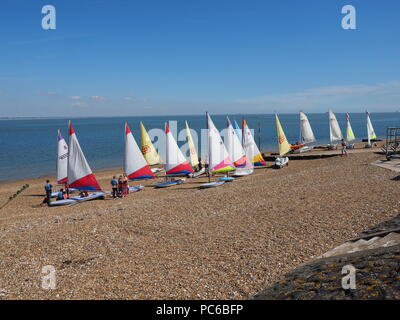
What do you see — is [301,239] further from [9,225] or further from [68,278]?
[9,225]

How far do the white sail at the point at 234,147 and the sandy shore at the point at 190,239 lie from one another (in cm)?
856

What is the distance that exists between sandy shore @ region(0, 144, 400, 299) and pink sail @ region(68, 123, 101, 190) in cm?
183

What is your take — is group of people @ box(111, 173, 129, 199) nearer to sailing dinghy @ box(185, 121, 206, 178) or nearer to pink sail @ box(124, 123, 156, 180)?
pink sail @ box(124, 123, 156, 180)

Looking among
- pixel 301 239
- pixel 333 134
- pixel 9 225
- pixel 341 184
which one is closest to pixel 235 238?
pixel 301 239

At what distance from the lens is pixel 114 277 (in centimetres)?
873

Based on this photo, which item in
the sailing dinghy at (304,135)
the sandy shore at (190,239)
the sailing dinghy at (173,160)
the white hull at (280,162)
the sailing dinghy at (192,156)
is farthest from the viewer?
the sailing dinghy at (304,135)

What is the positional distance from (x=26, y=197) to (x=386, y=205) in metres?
25.8

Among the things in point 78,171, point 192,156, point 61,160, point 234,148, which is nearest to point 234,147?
point 234,148

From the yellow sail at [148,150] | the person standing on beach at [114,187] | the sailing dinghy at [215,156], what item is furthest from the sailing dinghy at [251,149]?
the person standing on beach at [114,187]

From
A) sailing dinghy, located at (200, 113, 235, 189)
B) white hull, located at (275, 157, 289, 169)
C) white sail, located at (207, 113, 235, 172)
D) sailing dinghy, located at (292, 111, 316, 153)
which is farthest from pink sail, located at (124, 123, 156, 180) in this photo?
sailing dinghy, located at (292, 111, 316, 153)

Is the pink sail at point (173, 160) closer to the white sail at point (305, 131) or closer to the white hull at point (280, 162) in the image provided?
the white hull at point (280, 162)

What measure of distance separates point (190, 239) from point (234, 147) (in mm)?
17001

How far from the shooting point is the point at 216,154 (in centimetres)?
2386

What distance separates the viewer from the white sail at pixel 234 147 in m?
27.0
